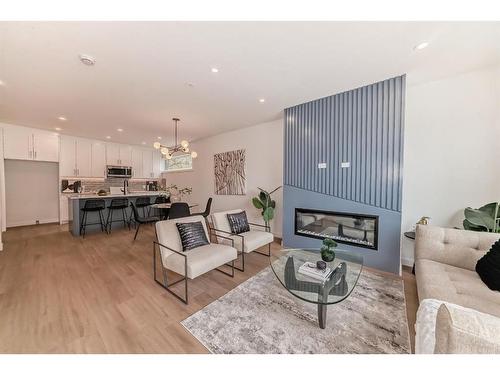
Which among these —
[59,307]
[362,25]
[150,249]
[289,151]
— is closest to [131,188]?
[150,249]

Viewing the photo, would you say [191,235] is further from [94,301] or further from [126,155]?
[126,155]

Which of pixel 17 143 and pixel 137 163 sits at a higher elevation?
pixel 17 143

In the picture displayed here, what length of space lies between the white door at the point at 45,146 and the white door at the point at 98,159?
0.86 m

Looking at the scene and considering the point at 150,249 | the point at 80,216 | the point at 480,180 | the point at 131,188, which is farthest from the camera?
the point at 131,188

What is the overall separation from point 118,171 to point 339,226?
273 inches

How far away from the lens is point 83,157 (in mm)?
5910

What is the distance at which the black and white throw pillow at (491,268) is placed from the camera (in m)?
1.51

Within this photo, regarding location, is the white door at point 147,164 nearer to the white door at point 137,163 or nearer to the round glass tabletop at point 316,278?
the white door at point 137,163

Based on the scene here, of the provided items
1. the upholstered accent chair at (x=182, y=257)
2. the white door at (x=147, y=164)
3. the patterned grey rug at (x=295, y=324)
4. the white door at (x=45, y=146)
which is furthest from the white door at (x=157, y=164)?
the patterned grey rug at (x=295, y=324)

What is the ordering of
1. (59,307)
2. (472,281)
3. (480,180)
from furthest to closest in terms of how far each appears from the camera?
1. (480,180)
2. (59,307)
3. (472,281)

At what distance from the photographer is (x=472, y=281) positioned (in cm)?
162

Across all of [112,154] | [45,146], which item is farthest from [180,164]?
[45,146]
